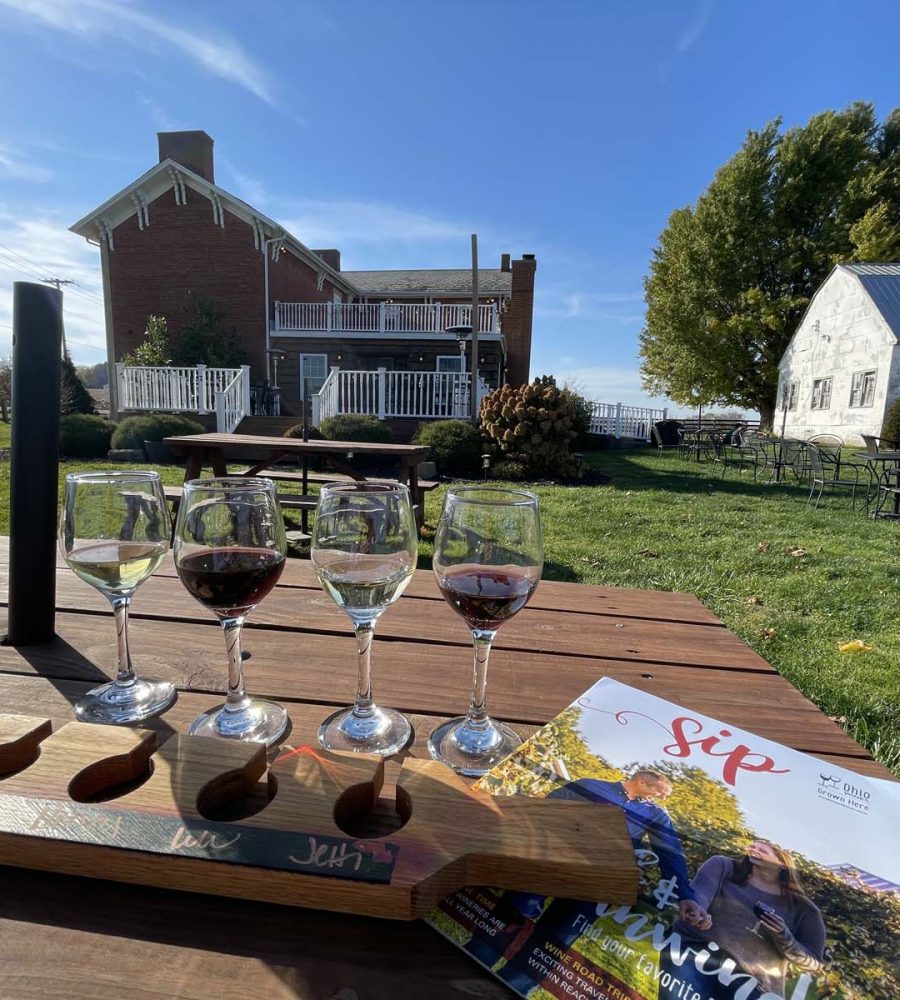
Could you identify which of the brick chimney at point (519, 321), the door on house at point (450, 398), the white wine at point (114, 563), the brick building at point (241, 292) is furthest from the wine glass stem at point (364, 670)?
the brick chimney at point (519, 321)

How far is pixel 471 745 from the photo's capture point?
2.39ft

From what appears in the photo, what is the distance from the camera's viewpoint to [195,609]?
1.23m

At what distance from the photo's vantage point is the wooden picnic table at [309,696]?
0.42 meters

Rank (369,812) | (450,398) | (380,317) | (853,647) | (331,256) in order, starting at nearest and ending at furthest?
1. (369,812)
2. (853,647)
3. (450,398)
4. (380,317)
5. (331,256)

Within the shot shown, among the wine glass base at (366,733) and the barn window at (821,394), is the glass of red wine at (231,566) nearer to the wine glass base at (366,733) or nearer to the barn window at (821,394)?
the wine glass base at (366,733)

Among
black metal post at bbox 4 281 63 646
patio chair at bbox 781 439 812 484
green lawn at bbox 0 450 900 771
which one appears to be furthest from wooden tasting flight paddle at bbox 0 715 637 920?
patio chair at bbox 781 439 812 484

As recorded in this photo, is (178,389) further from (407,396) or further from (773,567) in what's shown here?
(773,567)

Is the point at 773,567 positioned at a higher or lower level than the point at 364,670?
lower

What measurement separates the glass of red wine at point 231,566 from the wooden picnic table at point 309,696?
0.06 m

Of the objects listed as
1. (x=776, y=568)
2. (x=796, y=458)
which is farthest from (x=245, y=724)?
(x=796, y=458)

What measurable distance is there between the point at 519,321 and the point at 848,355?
11.3 meters

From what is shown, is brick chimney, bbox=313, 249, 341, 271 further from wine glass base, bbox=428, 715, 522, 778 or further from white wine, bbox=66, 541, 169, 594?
wine glass base, bbox=428, 715, 522, 778

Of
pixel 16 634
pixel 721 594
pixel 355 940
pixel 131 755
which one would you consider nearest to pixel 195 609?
pixel 16 634

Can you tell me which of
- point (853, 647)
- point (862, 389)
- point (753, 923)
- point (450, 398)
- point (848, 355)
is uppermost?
point (848, 355)
